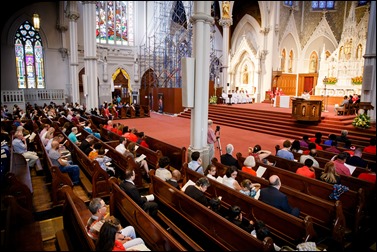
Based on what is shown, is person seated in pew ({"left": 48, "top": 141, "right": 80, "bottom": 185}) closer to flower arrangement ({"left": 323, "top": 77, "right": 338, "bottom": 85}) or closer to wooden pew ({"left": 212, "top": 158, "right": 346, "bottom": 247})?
wooden pew ({"left": 212, "top": 158, "right": 346, "bottom": 247})

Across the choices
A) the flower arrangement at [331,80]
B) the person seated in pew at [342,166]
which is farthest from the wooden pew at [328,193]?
the flower arrangement at [331,80]

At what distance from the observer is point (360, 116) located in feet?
30.2

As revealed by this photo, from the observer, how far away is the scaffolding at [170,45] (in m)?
20.0

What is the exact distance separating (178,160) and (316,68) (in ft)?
47.7

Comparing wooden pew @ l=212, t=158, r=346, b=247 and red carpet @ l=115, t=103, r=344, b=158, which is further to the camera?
red carpet @ l=115, t=103, r=344, b=158

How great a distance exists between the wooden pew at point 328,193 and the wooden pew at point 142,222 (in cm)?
212

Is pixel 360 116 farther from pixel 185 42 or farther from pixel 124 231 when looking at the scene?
pixel 185 42

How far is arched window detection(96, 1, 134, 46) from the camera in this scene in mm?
21250

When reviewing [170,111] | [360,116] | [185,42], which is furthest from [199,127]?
[185,42]

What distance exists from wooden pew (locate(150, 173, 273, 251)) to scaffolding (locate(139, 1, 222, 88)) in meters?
16.0

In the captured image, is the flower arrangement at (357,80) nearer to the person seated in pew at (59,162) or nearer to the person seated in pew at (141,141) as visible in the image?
the person seated in pew at (141,141)

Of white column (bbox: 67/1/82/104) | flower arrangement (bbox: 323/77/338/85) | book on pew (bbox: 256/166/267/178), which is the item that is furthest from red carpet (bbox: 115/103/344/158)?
white column (bbox: 67/1/82/104)

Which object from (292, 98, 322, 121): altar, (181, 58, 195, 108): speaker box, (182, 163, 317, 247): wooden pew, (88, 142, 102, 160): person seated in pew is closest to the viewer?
(182, 163, 317, 247): wooden pew

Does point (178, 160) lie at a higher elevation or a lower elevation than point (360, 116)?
lower
